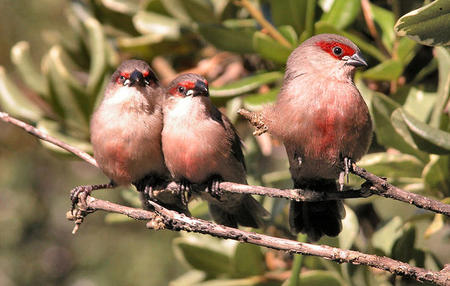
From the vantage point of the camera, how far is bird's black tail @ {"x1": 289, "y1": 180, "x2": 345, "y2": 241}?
3626 millimetres

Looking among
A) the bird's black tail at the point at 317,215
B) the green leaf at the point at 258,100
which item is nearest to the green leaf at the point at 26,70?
the green leaf at the point at 258,100

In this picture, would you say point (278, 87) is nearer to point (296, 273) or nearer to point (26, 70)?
point (296, 273)

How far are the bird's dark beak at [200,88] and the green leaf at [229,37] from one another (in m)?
0.27

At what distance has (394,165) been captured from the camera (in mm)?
3252

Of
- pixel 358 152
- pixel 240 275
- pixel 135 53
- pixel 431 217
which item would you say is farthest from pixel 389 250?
pixel 135 53

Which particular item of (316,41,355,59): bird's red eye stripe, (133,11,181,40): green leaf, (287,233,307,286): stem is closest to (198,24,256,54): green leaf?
(316,41,355,59): bird's red eye stripe

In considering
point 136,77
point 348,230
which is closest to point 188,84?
point 136,77

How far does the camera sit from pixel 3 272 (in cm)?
620

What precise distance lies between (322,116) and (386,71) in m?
0.49

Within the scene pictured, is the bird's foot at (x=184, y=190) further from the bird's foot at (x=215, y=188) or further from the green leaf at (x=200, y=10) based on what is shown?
the green leaf at (x=200, y=10)

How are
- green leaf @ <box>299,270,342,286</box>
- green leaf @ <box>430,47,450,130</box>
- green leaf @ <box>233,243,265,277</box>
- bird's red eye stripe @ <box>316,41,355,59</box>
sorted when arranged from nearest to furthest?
green leaf @ <box>430,47,450,130</box> < green leaf @ <box>299,270,342,286</box> < bird's red eye stripe @ <box>316,41,355,59</box> < green leaf @ <box>233,243,265,277</box>

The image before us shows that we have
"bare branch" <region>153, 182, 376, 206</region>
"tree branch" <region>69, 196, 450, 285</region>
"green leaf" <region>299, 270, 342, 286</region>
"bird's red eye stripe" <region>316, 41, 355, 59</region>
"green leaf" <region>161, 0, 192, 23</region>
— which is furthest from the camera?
"green leaf" <region>161, 0, 192, 23</region>

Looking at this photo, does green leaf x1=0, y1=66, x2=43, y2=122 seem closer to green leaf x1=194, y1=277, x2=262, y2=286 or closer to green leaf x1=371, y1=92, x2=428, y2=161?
green leaf x1=194, y1=277, x2=262, y2=286

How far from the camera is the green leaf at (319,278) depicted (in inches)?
127
